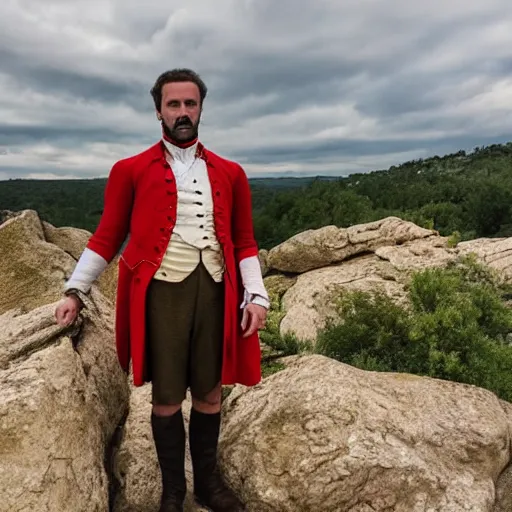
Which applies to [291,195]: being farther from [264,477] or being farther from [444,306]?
[264,477]

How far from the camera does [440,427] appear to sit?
3869mm

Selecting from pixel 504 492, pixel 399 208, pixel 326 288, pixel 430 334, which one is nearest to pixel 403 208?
pixel 399 208

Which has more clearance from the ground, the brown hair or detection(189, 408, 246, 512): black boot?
the brown hair

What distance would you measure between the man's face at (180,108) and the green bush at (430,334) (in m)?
3.67

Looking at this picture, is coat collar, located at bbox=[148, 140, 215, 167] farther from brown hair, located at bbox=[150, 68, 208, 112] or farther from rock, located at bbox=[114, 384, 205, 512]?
rock, located at bbox=[114, 384, 205, 512]

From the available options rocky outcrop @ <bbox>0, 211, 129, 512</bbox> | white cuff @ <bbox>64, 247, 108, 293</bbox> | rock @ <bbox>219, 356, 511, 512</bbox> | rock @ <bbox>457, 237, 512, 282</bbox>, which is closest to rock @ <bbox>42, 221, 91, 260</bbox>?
rocky outcrop @ <bbox>0, 211, 129, 512</bbox>

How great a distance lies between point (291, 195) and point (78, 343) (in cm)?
2341

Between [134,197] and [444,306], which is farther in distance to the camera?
[444,306]

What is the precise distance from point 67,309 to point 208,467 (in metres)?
1.31

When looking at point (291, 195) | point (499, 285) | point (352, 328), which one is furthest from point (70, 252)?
point (291, 195)

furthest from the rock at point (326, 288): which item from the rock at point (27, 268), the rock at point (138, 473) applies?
the rock at point (138, 473)

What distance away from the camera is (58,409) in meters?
3.11

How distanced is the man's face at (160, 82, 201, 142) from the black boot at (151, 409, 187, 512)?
5.22 ft

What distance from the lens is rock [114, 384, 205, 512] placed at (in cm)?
360
